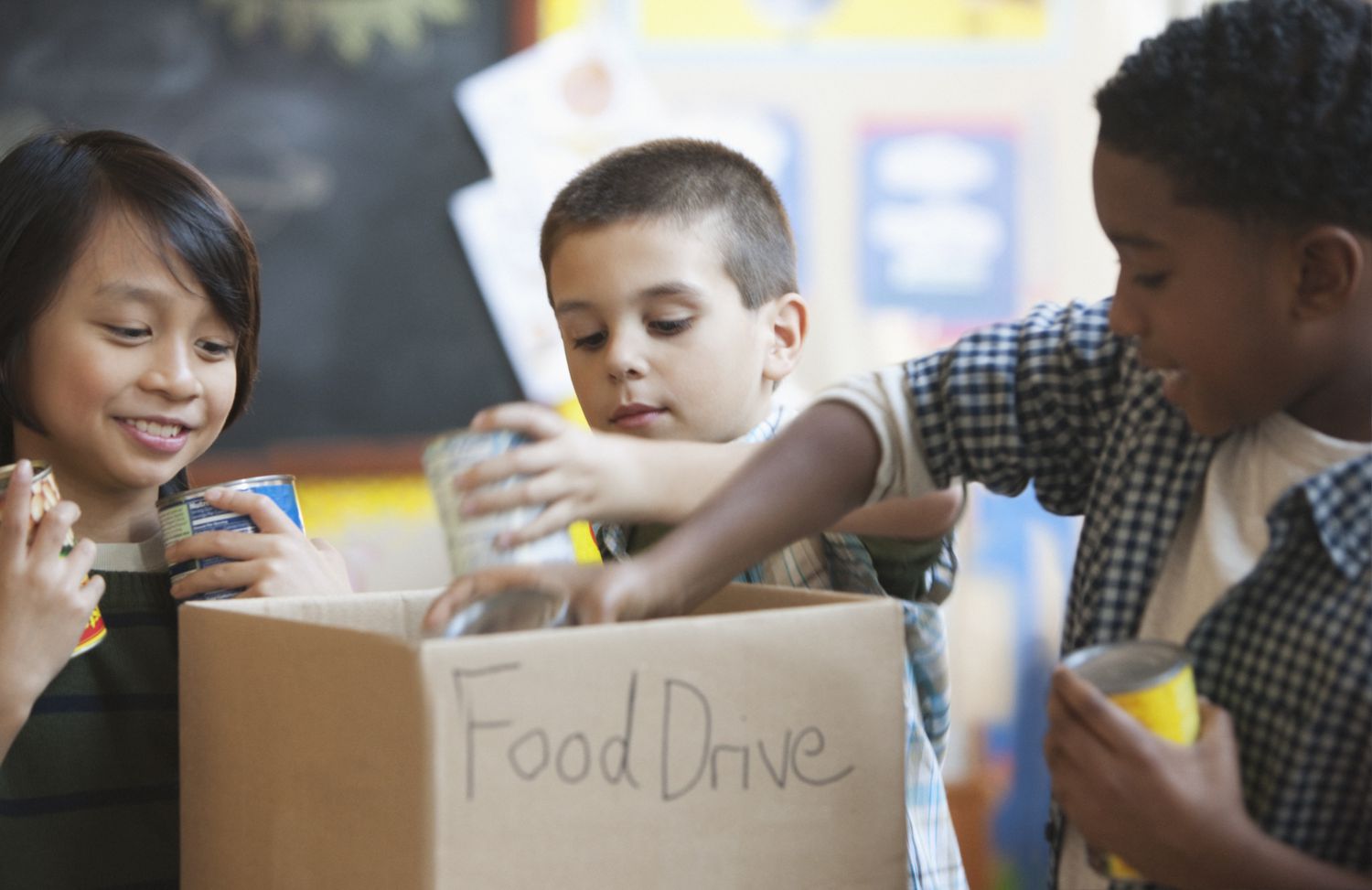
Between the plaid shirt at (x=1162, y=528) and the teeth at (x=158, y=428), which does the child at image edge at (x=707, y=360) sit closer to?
the plaid shirt at (x=1162, y=528)

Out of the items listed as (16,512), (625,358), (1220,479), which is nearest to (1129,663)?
(1220,479)

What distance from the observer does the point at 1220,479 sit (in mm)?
813

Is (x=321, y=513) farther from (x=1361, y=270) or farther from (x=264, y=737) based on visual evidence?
(x=1361, y=270)

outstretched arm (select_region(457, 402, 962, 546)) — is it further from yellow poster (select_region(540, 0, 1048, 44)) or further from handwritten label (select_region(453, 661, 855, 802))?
yellow poster (select_region(540, 0, 1048, 44))

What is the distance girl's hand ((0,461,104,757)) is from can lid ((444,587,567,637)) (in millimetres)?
360

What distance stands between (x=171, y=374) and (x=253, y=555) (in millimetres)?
232

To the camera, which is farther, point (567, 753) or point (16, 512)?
point (16, 512)

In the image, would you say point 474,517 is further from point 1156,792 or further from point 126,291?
point 126,291

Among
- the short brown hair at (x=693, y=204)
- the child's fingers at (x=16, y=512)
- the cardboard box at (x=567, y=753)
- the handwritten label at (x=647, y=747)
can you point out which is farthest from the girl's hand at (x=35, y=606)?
the short brown hair at (x=693, y=204)

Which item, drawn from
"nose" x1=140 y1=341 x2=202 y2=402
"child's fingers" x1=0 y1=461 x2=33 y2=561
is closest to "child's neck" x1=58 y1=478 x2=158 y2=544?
"nose" x1=140 y1=341 x2=202 y2=402

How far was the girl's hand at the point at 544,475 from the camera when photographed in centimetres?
76

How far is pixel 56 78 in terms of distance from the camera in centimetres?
254

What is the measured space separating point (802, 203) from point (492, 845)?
7.16 ft

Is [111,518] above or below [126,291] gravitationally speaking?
below
